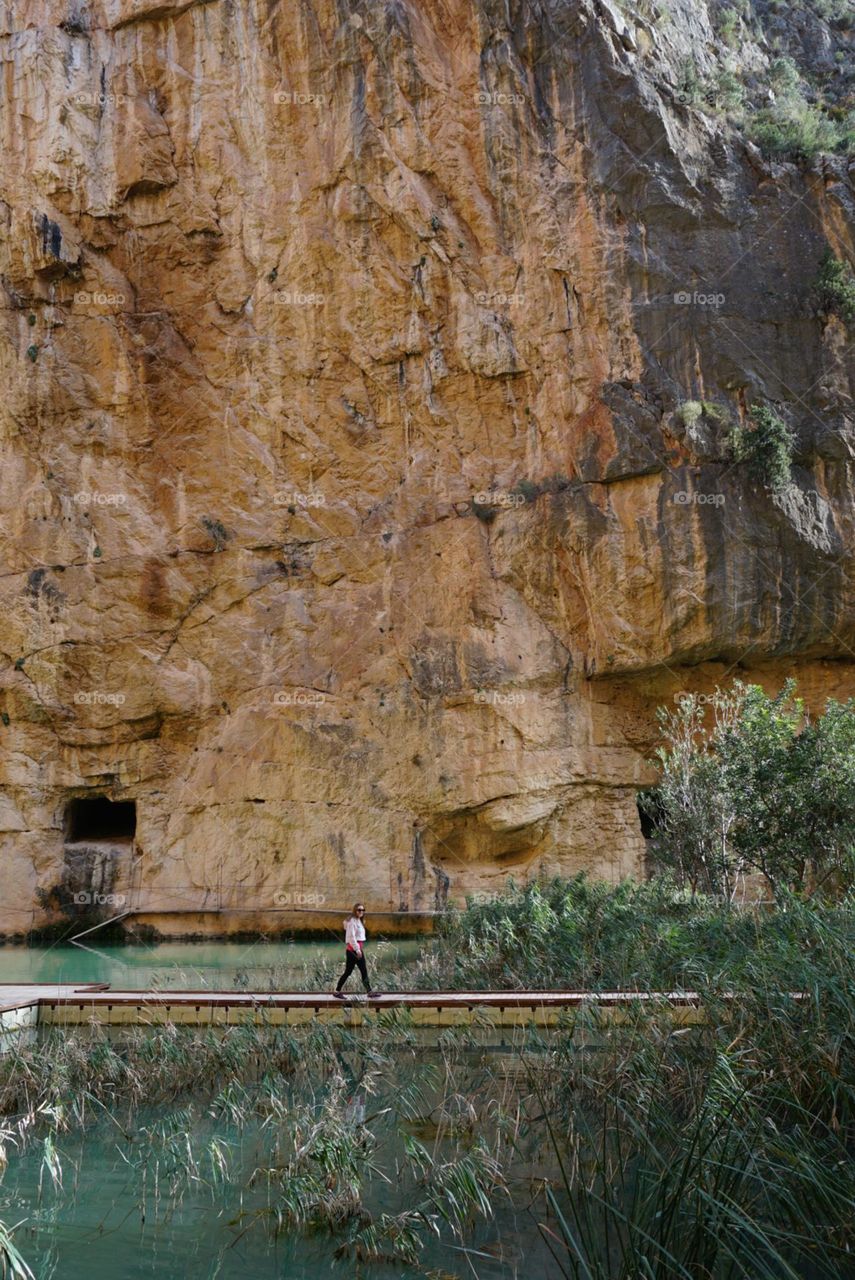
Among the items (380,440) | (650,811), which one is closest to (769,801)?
(650,811)

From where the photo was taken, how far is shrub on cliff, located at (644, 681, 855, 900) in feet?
48.1

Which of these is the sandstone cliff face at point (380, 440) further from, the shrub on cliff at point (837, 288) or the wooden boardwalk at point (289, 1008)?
the wooden boardwalk at point (289, 1008)

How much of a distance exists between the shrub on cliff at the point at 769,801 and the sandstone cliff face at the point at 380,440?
561 cm

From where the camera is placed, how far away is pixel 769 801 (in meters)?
15.1

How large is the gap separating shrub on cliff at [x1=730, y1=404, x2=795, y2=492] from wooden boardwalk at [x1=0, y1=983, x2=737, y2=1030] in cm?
1432

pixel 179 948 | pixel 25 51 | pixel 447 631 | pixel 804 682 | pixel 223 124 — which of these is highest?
pixel 25 51

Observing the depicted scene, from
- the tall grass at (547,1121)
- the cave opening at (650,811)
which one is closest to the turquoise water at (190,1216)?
the tall grass at (547,1121)

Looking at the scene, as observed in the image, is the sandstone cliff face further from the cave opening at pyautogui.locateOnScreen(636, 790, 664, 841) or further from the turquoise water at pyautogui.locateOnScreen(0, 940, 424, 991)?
the turquoise water at pyautogui.locateOnScreen(0, 940, 424, 991)

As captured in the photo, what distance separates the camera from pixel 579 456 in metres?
22.4

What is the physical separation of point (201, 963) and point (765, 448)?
47.9 feet

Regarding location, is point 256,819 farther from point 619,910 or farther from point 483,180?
point 483,180

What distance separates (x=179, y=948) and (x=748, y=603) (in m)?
13.3

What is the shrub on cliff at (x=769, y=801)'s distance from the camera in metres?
14.7

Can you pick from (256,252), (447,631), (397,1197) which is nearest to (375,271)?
(256,252)
